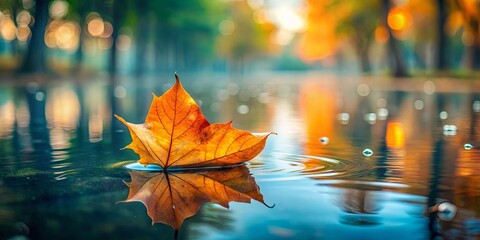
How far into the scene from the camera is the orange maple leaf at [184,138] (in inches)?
145

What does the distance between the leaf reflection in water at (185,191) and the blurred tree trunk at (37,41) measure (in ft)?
95.0

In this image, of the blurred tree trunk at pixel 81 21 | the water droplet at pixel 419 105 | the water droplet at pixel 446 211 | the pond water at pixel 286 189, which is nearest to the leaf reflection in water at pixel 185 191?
the pond water at pixel 286 189

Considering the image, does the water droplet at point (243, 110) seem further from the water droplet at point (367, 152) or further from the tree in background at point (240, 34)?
the tree in background at point (240, 34)

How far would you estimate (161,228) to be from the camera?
8.39ft

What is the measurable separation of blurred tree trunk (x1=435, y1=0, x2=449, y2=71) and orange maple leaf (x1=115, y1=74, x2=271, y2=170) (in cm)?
2833

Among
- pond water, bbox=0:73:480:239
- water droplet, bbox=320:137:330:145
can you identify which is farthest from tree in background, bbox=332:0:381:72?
water droplet, bbox=320:137:330:145

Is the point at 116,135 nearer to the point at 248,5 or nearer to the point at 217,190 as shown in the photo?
the point at 217,190

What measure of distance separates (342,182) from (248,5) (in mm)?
80056

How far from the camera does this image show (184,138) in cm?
384

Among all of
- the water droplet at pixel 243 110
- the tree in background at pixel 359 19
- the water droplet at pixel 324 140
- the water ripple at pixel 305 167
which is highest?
the tree in background at pixel 359 19

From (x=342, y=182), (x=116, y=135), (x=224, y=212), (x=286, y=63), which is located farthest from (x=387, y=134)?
(x=286, y=63)

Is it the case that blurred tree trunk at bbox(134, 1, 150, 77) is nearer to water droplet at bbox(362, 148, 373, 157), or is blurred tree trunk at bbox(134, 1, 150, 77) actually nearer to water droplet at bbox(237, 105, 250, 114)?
water droplet at bbox(237, 105, 250, 114)

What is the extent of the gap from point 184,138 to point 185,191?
562mm

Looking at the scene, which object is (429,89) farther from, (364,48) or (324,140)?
(364,48)
